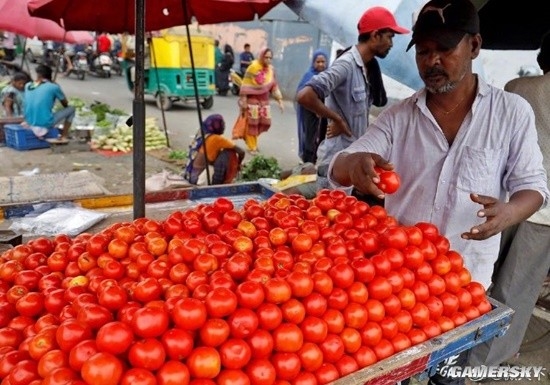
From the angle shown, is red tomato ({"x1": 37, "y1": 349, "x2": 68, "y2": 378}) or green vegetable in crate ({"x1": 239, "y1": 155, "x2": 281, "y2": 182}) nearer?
red tomato ({"x1": 37, "y1": 349, "x2": 68, "y2": 378})

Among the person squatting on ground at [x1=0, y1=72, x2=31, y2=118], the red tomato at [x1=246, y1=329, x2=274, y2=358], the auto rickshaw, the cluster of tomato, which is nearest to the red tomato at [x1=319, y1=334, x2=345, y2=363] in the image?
the cluster of tomato

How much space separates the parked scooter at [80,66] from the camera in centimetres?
2027

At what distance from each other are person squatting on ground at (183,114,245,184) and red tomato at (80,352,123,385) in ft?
15.6

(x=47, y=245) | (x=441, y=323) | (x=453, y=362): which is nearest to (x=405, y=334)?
(x=441, y=323)

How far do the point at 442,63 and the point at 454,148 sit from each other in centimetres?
43

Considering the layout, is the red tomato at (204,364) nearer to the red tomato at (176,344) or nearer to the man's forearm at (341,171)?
the red tomato at (176,344)

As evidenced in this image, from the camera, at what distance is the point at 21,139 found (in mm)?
9695

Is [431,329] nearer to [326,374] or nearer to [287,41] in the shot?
[326,374]

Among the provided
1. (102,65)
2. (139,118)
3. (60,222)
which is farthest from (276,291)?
(102,65)

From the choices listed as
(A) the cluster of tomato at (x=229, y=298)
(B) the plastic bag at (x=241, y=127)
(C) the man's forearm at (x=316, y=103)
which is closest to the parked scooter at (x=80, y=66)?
(B) the plastic bag at (x=241, y=127)

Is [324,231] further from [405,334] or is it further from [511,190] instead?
[511,190]

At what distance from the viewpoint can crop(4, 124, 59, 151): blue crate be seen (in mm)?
9688

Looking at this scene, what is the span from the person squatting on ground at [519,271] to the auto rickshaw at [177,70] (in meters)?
11.8

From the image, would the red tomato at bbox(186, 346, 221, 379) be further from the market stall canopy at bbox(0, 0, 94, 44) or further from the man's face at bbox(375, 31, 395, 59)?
the market stall canopy at bbox(0, 0, 94, 44)
